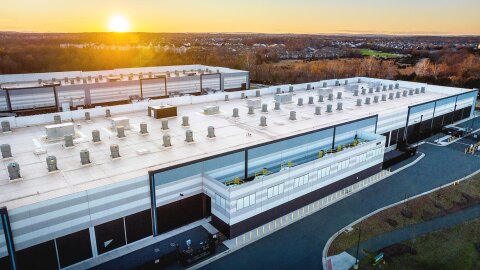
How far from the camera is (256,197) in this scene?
36.0 meters

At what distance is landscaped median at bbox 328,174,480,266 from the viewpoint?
3434cm

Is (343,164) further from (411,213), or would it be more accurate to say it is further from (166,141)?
(166,141)

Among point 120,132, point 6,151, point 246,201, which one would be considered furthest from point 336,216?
point 6,151

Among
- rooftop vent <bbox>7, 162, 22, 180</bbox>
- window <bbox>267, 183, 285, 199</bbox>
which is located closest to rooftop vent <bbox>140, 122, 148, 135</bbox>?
rooftop vent <bbox>7, 162, 22, 180</bbox>

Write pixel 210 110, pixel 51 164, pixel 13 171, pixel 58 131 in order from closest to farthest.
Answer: pixel 13 171
pixel 51 164
pixel 58 131
pixel 210 110

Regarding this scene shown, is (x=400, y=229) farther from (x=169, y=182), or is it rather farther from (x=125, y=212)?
(x=125, y=212)

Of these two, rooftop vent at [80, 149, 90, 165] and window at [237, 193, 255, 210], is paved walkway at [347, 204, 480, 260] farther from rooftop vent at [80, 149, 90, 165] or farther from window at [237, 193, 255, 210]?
rooftop vent at [80, 149, 90, 165]

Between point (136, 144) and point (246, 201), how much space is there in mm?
15004

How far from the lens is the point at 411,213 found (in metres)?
39.8

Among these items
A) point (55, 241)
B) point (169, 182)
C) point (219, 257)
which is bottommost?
point (219, 257)

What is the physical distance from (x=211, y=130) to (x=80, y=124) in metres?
18.8

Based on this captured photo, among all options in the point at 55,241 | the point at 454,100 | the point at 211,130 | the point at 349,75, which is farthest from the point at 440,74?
the point at 55,241

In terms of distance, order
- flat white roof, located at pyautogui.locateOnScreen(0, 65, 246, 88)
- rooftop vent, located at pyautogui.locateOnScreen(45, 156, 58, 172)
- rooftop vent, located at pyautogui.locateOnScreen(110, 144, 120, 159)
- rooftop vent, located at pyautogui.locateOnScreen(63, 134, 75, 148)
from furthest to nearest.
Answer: flat white roof, located at pyautogui.locateOnScreen(0, 65, 246, 88)
rooftop vent, located at pyautogui.locateOnScreen(63, 134, 75, 148)
rooftop vent, located at pyautogui.locateOnScreen(110, 144, 120, 159)
rooftop vent, located at pyautogui.locateOnScreen(45, 156, 58, 172)

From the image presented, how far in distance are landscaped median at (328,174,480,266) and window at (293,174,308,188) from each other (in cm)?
702
